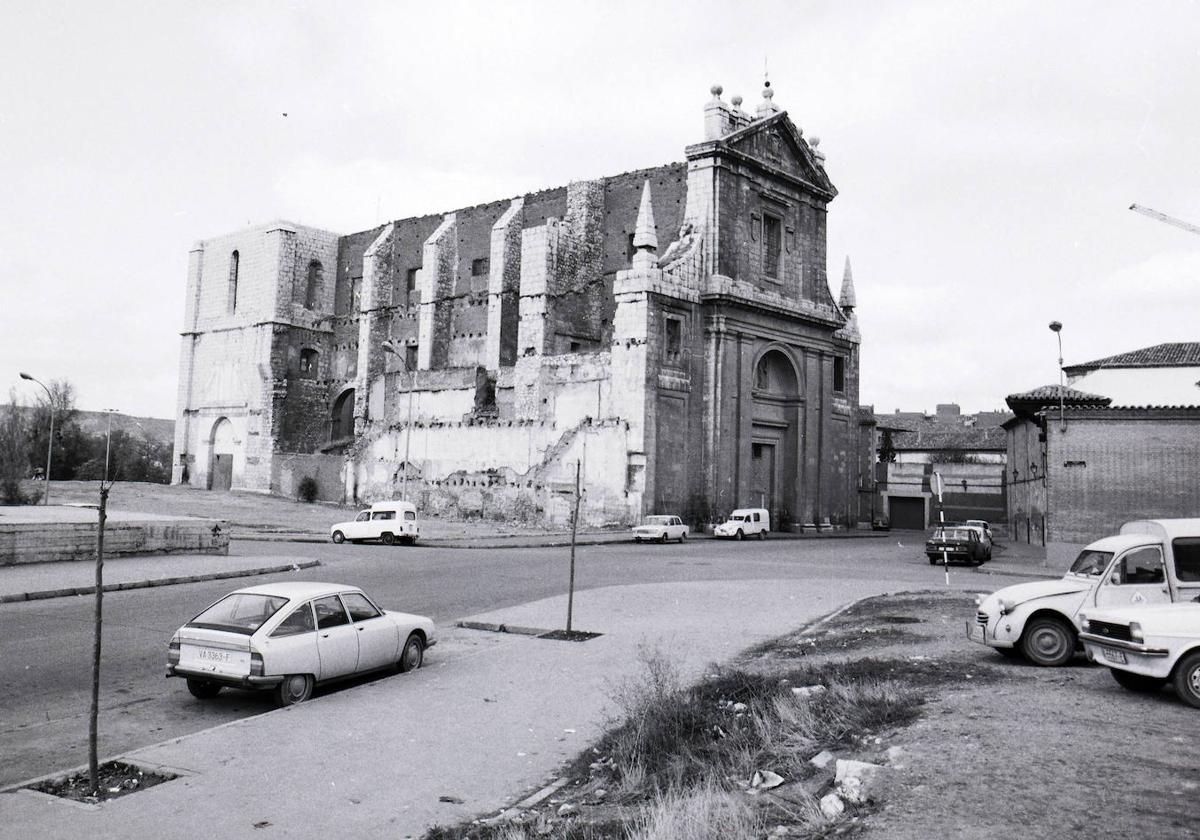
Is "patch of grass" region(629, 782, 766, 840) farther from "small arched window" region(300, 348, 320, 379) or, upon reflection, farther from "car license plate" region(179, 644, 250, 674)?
"small arched window" region(300, 348, 320, 379)

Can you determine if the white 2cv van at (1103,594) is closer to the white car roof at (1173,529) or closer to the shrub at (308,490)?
the white car roof at (1173,529)

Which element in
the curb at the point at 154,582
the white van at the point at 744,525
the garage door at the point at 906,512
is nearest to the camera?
the curb at the point at 154,582

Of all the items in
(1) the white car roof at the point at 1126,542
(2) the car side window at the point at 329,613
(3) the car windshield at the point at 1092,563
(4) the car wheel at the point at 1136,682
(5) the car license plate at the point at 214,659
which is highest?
(1) the white car roof at the point at 1126,542

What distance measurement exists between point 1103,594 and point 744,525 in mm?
25920

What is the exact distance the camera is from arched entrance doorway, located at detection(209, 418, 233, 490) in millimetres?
53719

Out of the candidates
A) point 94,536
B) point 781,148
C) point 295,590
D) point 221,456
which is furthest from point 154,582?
point 221,456

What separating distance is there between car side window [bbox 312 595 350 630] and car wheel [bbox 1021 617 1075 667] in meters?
7.27

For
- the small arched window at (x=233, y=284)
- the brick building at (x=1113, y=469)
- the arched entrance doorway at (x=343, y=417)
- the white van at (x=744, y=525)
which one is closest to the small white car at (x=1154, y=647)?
the brick building at (x=1113, y=469)

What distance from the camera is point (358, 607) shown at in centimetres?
1038

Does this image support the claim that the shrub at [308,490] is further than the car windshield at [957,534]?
Yes

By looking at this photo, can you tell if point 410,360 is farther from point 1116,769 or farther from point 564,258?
point 1116,769

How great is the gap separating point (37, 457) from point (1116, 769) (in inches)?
2367

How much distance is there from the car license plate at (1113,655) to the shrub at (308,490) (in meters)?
44.8

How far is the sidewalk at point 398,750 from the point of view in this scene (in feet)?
19.8
